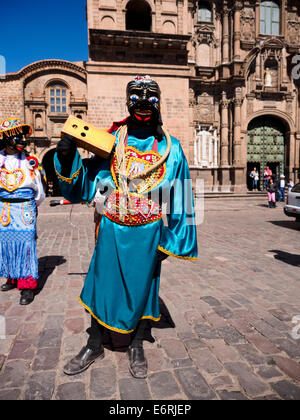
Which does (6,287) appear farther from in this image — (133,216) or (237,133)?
(237,133)

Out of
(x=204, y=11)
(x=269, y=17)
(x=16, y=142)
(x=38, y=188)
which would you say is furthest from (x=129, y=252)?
(x=269, y=17)

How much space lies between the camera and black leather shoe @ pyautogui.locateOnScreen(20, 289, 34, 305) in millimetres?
3500

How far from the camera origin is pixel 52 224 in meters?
9.53

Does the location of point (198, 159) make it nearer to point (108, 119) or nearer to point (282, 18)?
point (108, 119)

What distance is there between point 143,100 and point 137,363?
2076 millimetres

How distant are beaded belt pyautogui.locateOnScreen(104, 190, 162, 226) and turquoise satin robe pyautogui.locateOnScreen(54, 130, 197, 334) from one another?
0.04 metres

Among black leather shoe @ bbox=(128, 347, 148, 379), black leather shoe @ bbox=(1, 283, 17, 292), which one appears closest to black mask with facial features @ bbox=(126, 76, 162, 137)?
black leather shoe @ bbox=(128, 347, 148, 379)

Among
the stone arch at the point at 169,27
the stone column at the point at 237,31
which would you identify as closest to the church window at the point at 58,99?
the stone arch at the point at 169,27

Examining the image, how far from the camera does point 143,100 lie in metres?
2.18

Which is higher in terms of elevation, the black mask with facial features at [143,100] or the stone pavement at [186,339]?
the black mask with facial features at [143,100]

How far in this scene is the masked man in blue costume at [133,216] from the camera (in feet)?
7.16

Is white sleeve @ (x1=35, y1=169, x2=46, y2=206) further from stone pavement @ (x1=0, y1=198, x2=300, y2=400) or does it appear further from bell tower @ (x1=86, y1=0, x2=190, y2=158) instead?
bell tower @ (x1=86, y1=0, x2=190, y2=158)

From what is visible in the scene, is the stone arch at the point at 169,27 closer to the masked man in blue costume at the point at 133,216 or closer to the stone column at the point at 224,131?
the stone column at the point at 224,131

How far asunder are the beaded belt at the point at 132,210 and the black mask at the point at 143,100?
2.09 ft
